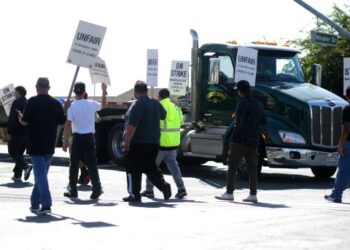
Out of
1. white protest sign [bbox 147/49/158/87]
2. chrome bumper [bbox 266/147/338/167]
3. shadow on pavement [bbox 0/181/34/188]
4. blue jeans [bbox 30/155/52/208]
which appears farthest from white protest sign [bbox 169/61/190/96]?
blue jeans [bbox 30/155/52/208]

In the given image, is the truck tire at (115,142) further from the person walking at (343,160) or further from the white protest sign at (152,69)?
the person walking at (343,160)

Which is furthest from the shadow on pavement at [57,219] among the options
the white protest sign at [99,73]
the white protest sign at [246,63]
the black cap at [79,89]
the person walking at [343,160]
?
the white protest sign at [99,73]

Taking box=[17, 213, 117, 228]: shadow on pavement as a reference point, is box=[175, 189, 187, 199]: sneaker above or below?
below

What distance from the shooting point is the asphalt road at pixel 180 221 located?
10008 millimetres

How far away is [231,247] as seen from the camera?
379 inches

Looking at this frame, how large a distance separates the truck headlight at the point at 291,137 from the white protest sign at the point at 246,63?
118 cm

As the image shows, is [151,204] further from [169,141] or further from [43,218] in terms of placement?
[43,218]

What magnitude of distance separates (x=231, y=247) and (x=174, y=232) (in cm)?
128

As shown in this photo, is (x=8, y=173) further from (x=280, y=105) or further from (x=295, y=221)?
(x=295, y=221)

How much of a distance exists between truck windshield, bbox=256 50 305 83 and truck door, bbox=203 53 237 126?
0.61 meters

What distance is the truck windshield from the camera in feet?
64.6

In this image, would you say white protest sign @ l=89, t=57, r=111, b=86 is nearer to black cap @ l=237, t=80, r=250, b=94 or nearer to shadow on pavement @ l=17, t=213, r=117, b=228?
black cap @ l=237, t=80, r=250, b=94

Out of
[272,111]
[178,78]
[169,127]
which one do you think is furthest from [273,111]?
[178,78]

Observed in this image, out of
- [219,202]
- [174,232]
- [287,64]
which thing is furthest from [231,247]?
[287,64]
